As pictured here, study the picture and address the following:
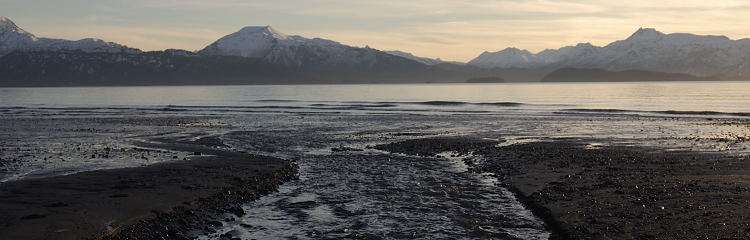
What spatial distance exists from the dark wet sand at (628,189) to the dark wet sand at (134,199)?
10.7 meters

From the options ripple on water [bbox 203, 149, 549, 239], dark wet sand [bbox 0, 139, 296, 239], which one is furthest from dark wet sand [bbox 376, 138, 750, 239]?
dark wet sand [bbox 0, 139, 296, 239]

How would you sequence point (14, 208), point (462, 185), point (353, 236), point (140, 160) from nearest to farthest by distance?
point (353, 236) → point (14, 208) → point (462, 185) → point (140, 160)

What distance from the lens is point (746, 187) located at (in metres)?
23.7

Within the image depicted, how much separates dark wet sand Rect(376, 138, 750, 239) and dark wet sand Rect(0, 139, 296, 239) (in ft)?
35.0

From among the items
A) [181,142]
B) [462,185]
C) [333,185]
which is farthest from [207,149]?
[462,185]

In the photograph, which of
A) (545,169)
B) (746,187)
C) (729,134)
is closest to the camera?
(746,187)

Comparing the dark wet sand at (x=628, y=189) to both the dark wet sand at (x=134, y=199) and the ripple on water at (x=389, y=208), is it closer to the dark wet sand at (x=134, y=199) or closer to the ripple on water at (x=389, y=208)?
the ripple on water at (x=389, y=208)

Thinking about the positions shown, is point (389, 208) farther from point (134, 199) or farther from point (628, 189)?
point (628, 189)

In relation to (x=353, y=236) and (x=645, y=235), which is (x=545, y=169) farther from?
(x=353, y=236)

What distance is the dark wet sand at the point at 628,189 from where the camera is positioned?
1825cm

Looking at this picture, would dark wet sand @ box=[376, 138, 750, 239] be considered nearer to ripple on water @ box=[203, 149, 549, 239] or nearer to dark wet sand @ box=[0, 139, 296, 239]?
ripple on water @ box=[203, 149, 549, 239]

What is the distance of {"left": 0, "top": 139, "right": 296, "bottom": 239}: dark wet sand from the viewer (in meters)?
17.7

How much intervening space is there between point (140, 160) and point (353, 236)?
19203 millimetres

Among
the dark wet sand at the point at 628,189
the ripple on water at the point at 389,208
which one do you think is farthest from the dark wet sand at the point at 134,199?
the dark wet sand at the point at 628,189
